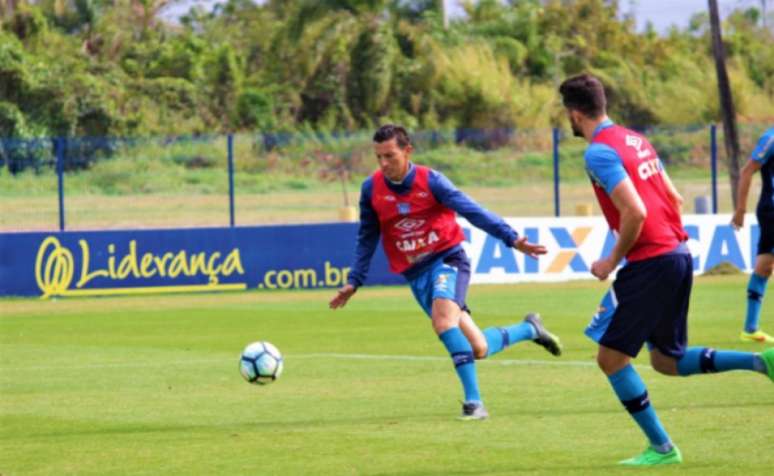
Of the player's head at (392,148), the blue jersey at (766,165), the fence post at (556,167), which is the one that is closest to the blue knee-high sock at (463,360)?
the player's head at (392,148)

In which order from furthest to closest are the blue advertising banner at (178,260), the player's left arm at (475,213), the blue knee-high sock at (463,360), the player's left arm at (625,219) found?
the blue advertising banner at (178,260), the blue knee-high sock at (463,360), the player's left arm at (475,213), the player's left arm at (625,219)

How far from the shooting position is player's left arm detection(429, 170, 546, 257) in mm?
10125

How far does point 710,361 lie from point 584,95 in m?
1.56

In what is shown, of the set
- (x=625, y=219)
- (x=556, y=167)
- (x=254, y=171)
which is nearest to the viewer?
(x=625, y=219)

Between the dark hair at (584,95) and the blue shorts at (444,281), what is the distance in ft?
9.58

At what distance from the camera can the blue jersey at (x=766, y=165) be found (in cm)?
1378

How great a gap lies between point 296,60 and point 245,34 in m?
7.20

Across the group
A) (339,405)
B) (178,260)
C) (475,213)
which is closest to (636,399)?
(475,213)

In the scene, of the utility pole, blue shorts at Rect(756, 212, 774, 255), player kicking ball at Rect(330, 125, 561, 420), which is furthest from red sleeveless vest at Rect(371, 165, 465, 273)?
the utility pole

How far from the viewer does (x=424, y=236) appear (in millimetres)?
10812

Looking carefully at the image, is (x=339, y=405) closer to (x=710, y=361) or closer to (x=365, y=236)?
(x=365, y=236)

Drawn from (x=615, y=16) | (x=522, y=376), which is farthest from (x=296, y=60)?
(x=522, y=376)

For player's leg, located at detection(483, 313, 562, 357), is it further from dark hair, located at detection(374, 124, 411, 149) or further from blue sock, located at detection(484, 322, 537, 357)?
dark hair, located at detection(374, 124, 411, 149)

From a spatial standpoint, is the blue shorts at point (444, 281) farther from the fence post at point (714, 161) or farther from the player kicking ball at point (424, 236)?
the fence post at point (714, 161)
